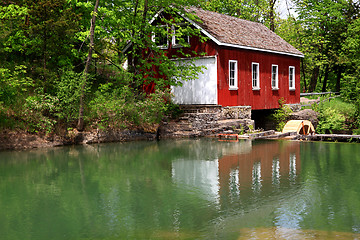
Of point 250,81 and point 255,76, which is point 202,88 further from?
point 255,76

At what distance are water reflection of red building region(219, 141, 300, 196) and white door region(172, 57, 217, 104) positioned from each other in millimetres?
6822

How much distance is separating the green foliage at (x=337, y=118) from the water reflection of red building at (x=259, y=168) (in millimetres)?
8753

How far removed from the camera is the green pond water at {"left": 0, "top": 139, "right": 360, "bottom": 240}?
7711mm

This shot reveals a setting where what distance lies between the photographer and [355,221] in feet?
26.6

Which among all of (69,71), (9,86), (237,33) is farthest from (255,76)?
(9,86)

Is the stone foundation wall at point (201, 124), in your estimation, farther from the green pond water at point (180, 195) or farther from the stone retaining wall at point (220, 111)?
the green pond water at point (180, 195)

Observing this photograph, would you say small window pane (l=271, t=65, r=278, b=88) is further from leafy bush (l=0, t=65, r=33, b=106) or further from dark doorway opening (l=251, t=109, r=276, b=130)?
leafy bush (l=0, t=65, r=33, b=106)

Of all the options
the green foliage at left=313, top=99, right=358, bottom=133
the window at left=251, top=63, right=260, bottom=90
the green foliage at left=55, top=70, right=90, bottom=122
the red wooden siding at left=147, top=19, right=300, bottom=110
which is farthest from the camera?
the window at left=251, top=63, right=260, bottom=90

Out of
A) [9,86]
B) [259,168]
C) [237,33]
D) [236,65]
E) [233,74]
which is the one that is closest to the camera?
[259,168]

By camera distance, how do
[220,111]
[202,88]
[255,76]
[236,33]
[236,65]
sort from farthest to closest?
[255,76]
[236,33]
[236,65]
[202,88]
[220,111]

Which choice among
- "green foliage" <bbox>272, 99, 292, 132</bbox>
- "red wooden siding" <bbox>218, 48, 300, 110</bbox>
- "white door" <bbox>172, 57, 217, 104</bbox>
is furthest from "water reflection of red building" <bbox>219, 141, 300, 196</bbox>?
"green foliage" <bbox>272, 99, 292, 132</bbox>

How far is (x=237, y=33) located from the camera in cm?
2780

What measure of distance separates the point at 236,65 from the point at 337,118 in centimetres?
722

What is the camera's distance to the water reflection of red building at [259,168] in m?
11.5
